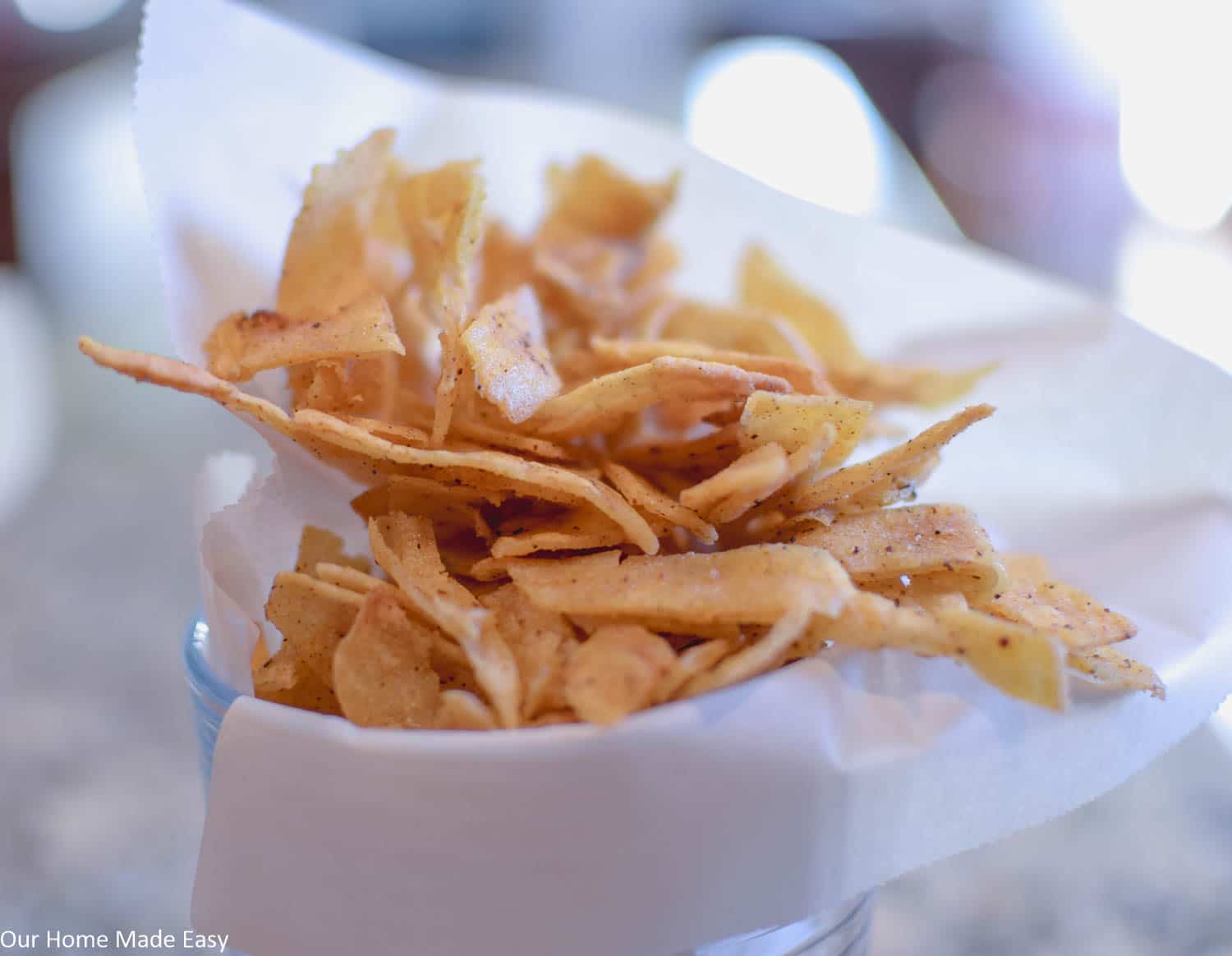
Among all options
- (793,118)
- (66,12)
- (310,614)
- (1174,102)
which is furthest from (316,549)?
(1174,102)

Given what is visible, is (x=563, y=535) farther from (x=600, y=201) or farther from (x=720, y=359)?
(x=600, y=201)

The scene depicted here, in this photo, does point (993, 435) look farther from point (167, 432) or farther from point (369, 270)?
point (167, 432)

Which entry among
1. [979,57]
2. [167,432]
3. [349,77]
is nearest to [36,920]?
[349,77]

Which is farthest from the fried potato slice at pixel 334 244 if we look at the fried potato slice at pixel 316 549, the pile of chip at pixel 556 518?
the fried potato slice at pixel 316 549

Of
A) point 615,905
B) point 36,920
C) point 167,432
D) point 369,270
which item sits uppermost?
point 369,270

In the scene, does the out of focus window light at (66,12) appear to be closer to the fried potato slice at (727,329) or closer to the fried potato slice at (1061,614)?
the fried potato slice at (727,329)
